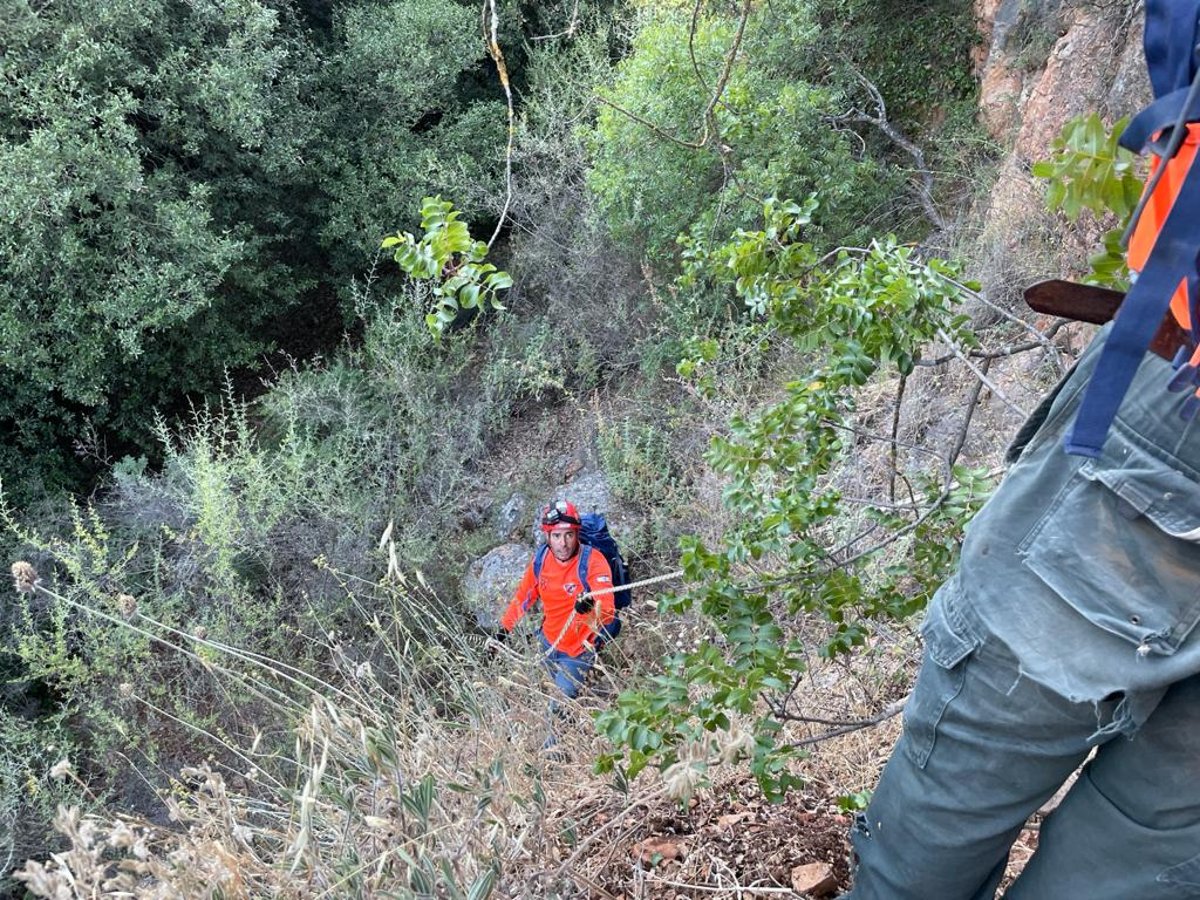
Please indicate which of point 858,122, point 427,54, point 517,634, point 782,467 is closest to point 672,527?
point 517,634

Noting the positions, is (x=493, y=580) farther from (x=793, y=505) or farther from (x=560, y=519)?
(x=793, y=505)

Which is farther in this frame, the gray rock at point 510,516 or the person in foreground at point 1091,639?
the gray rock at point 510,516

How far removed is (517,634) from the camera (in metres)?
3.68

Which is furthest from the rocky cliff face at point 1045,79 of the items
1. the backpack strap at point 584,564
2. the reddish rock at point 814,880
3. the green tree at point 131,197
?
the green tree at point 131,197

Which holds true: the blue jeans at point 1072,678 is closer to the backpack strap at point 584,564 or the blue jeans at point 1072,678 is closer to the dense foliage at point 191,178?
the backpack strap at point 584,564

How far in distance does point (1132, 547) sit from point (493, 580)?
5838 mm

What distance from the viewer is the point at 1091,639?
40.0 inches

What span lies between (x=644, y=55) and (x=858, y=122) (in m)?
2.03

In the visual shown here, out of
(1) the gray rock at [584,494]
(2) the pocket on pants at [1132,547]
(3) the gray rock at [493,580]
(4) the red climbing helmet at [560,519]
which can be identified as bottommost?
(3) the gray rock at [493,580]

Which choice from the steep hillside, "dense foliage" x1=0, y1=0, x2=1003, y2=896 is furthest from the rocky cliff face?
"dense foliage" x1=0, y1=0, x2=1003, y2=896

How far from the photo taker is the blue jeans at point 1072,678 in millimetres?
971

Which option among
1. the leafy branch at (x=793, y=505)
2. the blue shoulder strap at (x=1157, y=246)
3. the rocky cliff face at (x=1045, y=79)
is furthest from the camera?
the rocky cliff face at (x=1045, y=79)

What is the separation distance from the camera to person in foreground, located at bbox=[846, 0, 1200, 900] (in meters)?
0.92

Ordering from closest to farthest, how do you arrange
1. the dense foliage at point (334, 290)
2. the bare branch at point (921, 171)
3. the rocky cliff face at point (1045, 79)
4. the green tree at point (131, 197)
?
the rocky cliff face at point (1045, 79) → the dense foliage at point (334, 290) → the bare branch at point (921, 171) → the green tree at point (131, 197)
